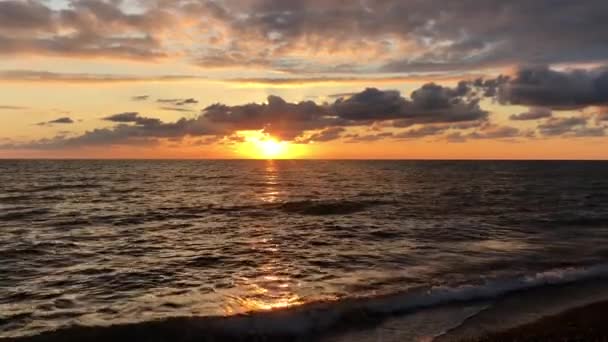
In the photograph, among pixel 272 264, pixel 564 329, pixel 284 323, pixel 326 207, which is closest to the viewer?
pixel 564 329

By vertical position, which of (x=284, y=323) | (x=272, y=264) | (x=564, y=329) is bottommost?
(x=284, y=323)

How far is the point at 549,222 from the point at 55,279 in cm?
3576

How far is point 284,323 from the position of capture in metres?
14.2

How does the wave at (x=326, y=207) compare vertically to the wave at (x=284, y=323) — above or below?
above

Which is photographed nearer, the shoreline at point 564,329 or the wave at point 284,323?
the shoreline at point 564,329

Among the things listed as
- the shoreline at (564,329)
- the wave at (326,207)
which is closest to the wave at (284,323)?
the shoreline at (564,329)

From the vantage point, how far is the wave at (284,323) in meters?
13.3

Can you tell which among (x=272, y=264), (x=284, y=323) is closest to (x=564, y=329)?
(x=284, y=323)

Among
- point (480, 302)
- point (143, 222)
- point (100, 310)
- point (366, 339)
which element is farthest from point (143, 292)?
point (143, 222)

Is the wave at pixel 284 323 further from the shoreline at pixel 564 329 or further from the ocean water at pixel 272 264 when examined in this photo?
the shoreline at pixel 564 329

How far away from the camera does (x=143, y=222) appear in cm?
3497

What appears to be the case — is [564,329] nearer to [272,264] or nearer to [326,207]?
[272,264]

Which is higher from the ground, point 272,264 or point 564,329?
point 564,329

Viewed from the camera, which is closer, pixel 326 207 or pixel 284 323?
pixel 284 323
